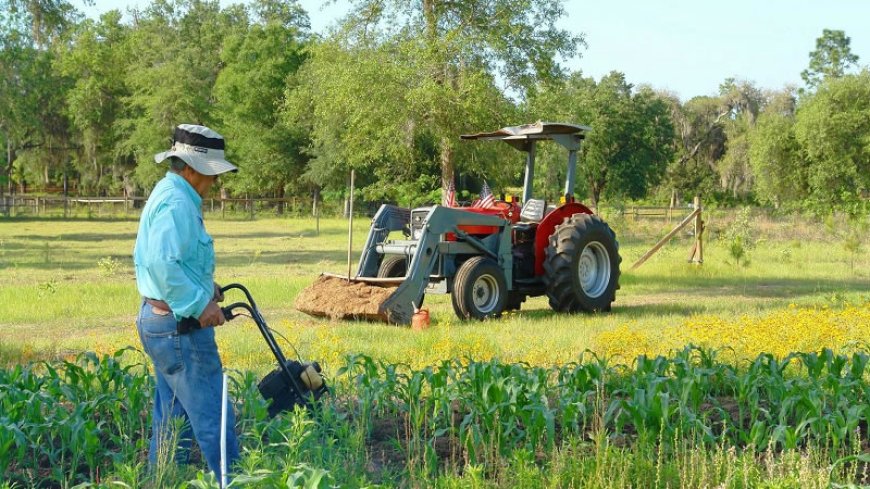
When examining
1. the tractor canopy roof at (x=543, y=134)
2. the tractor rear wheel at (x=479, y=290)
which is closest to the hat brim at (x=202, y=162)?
the tractor rear wheel at (x=479, y=290)

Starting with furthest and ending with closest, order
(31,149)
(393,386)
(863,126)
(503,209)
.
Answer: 1. (31,149)
2. (863,126)
3. (503,209)
4. (393,386)

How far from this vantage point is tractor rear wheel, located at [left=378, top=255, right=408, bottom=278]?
1359cm

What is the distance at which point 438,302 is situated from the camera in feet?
52.1

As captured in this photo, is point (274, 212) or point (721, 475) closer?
point (721, 475)

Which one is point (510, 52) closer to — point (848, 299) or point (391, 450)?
→ point (848, 299)

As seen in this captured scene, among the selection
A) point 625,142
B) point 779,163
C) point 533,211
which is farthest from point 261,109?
point 533,211

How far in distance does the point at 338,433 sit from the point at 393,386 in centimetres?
99

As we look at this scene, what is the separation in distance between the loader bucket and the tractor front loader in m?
0.01

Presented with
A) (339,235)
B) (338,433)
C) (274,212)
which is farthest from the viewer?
(274,212)

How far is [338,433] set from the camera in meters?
5.88

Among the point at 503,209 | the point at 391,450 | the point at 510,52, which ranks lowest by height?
the point at 391,450

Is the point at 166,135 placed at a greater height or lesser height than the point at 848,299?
greater

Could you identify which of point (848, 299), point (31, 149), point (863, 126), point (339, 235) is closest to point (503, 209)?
point (848, 299)

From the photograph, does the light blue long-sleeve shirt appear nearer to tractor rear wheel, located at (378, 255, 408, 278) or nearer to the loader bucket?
the loader bucket
